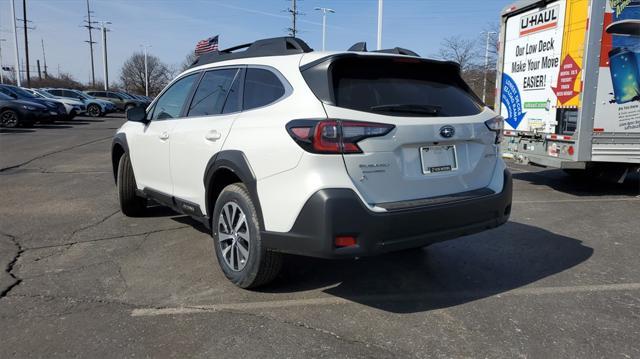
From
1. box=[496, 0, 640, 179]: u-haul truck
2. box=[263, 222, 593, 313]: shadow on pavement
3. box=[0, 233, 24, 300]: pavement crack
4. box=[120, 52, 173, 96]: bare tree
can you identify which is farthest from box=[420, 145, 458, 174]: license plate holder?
box=[120, 52, 173, 96]: bare tree

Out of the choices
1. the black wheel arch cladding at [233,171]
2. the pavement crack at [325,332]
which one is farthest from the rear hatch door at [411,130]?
the pavement crack at [325,332]

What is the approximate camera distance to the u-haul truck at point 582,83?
7.13 m

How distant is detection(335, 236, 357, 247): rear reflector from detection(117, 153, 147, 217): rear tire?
355 centimetres

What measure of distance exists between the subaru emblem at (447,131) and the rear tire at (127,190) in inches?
151

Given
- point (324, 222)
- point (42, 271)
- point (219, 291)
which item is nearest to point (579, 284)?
point (324, 222)

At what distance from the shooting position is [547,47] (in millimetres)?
8102

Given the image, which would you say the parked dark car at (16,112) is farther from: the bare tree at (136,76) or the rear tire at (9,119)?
the bare tree at (136,76)

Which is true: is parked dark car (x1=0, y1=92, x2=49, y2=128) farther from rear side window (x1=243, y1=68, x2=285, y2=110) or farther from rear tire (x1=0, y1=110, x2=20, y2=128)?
rear side window (x1=243, y1=68, x2=285, y2=110)

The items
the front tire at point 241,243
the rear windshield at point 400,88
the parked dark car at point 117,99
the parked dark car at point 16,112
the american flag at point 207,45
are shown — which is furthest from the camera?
the parked dark car at point 117,99

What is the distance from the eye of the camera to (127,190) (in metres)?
5.80

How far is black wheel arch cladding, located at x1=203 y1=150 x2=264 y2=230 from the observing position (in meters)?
3.35

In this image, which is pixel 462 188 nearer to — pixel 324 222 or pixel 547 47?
pixel 324 222

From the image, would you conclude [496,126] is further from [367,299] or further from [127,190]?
[127,190]

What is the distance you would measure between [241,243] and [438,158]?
1544 millimetres
